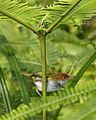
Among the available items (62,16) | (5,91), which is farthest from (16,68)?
(62,16)

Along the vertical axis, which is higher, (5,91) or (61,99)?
(61,99)

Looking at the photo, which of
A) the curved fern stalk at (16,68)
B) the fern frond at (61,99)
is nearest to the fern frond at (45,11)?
the fern frond at (61,99)

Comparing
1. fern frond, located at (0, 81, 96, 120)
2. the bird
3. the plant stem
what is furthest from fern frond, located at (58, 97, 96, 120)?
the bird

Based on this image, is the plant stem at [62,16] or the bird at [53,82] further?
the bird at [53,82]

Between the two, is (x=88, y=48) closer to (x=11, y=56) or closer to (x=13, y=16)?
(x=11, y=56)

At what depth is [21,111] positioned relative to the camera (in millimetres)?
408

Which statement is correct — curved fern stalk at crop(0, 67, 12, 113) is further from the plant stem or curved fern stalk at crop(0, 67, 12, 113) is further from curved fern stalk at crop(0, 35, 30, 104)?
the plant stem

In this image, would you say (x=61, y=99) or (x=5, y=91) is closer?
(x=61, y=99)

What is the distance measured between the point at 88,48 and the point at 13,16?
0.81 m

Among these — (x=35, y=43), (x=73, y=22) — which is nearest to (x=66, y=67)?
(x=35, y=43)

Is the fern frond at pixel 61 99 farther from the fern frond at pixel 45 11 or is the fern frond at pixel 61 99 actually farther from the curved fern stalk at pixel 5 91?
the curved fern stalk at pixel 5 91

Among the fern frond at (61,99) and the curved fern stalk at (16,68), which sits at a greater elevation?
the fern frond at (61,99)

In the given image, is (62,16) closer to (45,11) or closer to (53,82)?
(45,11)

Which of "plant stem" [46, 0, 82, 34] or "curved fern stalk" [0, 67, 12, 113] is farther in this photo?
"curved fern stalk" [0, 67, 12, 113]
